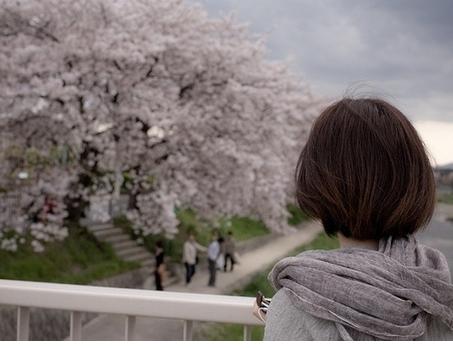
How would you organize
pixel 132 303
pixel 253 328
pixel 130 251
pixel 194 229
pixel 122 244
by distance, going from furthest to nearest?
pixel 194 229, pixel 122 244, pixel 130 251, pixel 253 328, pixel 132 303

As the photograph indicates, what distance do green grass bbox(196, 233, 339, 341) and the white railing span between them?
0.57 metres

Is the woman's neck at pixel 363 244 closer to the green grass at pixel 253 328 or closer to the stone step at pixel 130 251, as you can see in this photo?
the green grass at pixel 253 328

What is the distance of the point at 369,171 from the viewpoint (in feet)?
2.21

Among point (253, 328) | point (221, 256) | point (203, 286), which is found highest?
point (253, 328)

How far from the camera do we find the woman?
24.8 inches

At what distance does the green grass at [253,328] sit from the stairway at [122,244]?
1.52 meters

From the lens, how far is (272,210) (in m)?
8.41

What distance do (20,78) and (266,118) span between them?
3.12 metres

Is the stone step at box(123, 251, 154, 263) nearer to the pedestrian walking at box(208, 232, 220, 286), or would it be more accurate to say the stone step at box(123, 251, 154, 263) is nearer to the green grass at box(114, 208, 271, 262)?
the green grass at box(114, 208, 271, 262)

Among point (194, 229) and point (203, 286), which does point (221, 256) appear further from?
point (194, 229)

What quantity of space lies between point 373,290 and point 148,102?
6.29 meters

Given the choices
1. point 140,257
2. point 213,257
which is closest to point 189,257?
point 213,257

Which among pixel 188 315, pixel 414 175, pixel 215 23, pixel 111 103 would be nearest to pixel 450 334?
pixel 414 175

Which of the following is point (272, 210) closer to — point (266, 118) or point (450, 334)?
point (266, 118)
